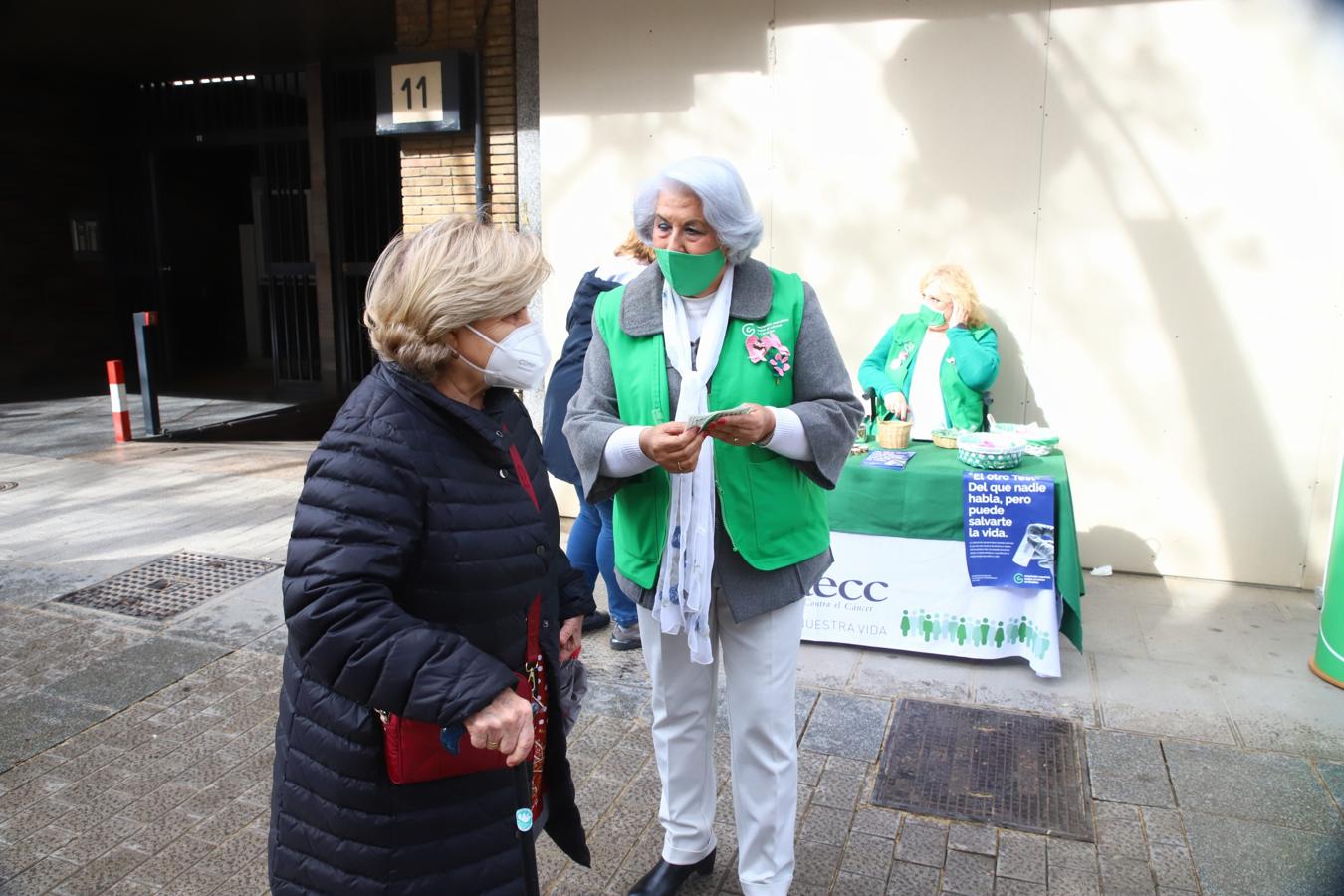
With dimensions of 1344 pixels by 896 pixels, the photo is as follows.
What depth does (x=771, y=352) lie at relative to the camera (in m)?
2.52

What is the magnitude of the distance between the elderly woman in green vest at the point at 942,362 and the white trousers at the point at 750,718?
2.59 metres

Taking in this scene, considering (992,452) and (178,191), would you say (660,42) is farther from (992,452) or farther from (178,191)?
(178,191)

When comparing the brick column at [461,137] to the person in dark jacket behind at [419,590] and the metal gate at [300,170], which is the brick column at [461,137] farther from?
the metal gate at [300,170]

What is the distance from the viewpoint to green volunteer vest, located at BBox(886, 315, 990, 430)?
4.99 metres

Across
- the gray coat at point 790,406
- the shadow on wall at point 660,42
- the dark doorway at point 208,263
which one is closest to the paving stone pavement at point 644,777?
the gray coat at point 790,406

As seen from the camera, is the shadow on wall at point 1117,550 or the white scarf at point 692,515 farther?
the shadow on wall at point 1117,550

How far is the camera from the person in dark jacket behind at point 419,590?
5.41 ft

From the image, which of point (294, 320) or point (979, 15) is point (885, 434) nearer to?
point (979, 15)

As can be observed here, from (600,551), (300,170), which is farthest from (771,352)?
(300,170)

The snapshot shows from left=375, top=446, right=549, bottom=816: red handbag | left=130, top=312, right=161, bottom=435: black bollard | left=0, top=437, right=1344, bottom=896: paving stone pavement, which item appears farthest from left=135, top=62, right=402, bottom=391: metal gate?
left=375, top=446, right=549, bottom=816: red handbag

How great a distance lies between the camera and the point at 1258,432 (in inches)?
209

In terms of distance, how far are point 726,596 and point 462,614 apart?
0.89 metres

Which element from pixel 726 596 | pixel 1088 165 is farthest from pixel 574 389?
pixel 1088 165

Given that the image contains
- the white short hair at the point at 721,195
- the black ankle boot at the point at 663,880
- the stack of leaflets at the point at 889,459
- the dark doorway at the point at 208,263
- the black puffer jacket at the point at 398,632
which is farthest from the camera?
the dark doorway at the point at 208,263
